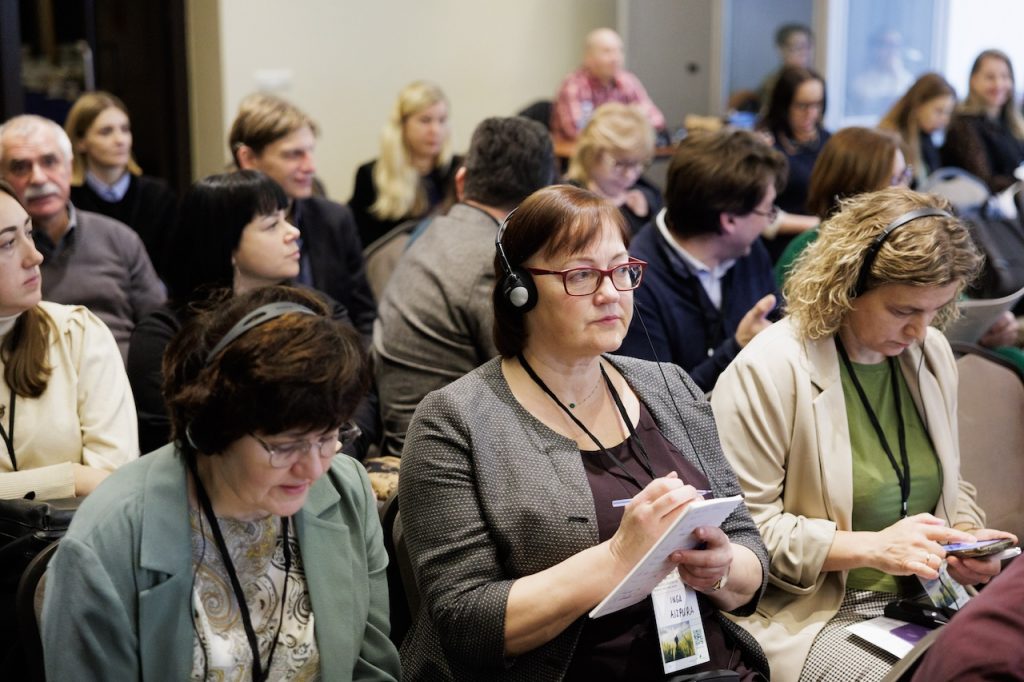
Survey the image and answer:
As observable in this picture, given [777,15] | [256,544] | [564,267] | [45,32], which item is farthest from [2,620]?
[777,15]

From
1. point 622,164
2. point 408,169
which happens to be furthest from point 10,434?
point 408,169

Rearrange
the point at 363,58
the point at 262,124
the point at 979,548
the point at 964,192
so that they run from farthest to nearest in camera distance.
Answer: the point at 363,58, the point at 964,192, the point at 262,124, the point at 979,548

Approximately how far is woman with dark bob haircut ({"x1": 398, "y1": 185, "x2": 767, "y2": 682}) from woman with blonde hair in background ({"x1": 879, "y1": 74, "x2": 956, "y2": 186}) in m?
5.00

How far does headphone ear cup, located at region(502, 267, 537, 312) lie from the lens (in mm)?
2020

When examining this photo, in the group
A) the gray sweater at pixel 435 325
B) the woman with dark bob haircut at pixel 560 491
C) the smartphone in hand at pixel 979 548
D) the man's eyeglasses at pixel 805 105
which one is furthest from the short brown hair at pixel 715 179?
the man's eyeglasses at pixel 805 105

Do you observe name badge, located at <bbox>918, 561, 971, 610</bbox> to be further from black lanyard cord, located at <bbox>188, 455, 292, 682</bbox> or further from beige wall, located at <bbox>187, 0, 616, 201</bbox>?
beige wall, located at <bbox>187, 0, 616, 201</bbox>

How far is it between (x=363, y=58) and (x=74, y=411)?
5082 mm

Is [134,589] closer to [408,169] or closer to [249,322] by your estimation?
[249,322]

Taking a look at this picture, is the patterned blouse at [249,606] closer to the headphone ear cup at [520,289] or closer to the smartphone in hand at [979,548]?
the headphone ear cup at [520,289]

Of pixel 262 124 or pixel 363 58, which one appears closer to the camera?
pixel 262 124

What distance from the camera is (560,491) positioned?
6.35 feet

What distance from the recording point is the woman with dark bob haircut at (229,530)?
5.32 feet

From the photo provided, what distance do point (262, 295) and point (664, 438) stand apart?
80 centimetres

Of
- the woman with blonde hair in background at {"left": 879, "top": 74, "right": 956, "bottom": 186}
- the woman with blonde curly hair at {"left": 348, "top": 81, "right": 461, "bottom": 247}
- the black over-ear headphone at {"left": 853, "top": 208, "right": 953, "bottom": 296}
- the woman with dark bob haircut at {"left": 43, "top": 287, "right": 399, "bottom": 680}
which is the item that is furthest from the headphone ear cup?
the woman with blonde hair in background at {"left": 879, "top": 74, "right": 956, "bottom": 186}
